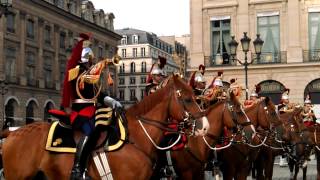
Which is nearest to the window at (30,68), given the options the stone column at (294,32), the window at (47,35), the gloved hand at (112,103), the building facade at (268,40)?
the window at (47,35)

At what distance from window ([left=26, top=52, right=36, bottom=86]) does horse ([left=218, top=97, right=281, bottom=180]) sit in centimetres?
5189

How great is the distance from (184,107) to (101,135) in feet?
4.70

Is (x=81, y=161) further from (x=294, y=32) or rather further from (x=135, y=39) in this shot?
(x=135, y=39)

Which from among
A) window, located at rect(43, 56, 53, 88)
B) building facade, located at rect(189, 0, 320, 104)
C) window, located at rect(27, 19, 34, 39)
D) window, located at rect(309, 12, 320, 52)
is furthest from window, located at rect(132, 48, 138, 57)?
window, located at rect(309, 12, 320, 52)

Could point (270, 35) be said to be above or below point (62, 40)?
below

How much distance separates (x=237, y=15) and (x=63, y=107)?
104 ft

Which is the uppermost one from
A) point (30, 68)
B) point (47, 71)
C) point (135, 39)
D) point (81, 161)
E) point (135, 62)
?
point (135, 39)

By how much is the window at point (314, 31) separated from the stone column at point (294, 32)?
1.00 m

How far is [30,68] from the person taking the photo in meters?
64.3

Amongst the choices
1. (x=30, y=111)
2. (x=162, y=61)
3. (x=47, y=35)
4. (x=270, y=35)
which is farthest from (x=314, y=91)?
(x=47, y=35)

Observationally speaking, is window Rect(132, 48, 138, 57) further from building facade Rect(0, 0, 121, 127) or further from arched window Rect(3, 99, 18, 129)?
arched window Rect(3, 99, 18, 129)

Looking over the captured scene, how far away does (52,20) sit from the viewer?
225ft

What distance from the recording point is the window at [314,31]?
124ft

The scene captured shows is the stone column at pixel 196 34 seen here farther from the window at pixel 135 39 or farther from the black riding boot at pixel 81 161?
the window at pixel 135 39
